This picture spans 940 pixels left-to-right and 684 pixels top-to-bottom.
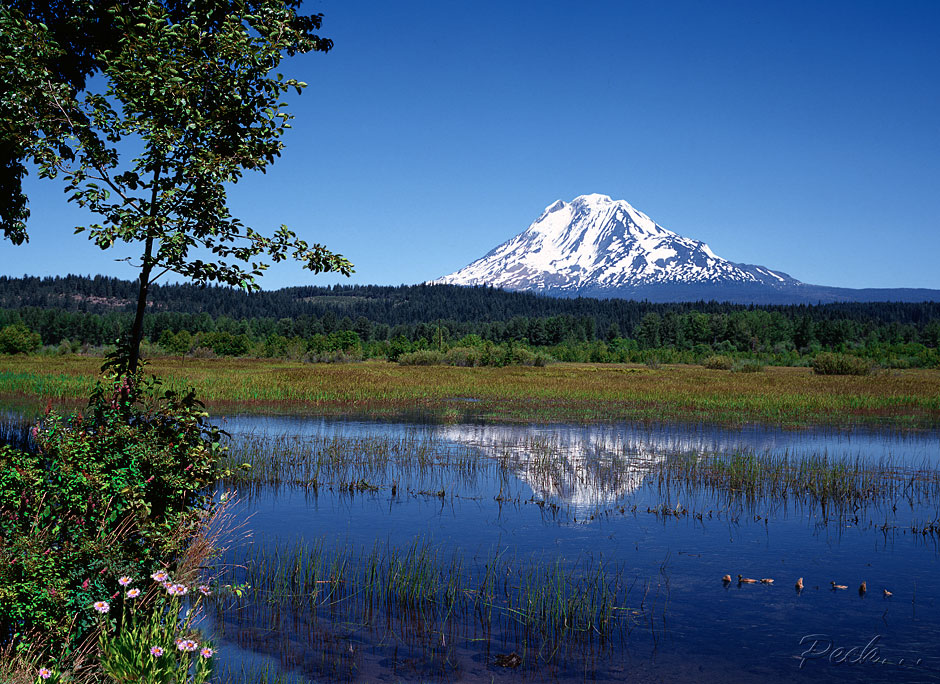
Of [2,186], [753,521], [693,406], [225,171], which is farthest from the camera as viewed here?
[693,406]

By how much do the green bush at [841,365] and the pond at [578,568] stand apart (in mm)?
59169

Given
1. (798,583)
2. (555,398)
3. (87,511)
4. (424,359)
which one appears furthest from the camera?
(424,359)

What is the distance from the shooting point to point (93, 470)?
269 inches

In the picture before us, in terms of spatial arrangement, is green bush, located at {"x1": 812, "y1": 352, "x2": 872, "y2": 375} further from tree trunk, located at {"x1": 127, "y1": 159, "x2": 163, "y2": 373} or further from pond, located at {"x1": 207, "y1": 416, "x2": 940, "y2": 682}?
tree trunk, located at {"x1": 127, "y1": 159, "x2": 163, "y2": 373}

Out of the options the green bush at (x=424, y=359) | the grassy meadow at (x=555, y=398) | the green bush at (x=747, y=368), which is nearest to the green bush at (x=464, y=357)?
the green bush at (x=424, y=359)

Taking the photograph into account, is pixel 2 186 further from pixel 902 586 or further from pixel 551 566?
pixel 902 586

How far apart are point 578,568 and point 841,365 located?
7455 centimetres

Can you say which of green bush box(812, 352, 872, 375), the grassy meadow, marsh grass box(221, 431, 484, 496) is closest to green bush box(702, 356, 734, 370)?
green bush box(812, 352, 872, 375)

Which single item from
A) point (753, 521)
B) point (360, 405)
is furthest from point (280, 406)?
point (753, 521)

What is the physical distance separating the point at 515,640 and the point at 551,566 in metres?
2.78

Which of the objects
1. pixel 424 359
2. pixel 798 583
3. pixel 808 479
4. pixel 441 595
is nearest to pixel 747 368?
pixel 424 359
